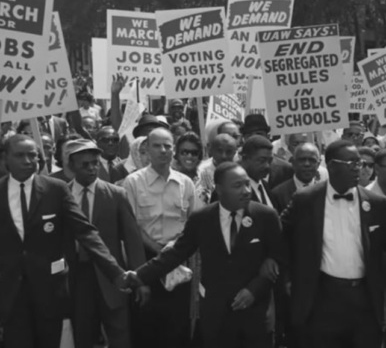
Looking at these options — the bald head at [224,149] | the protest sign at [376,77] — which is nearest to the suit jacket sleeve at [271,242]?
the bald head at [224,149]

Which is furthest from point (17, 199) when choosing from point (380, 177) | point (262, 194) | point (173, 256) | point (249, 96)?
point (249, 96)

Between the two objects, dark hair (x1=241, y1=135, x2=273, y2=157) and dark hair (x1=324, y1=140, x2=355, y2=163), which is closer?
dark hair (x1=324, y1=140, x2=355, y2=163)

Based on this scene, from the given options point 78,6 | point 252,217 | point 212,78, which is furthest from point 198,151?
point 78,6

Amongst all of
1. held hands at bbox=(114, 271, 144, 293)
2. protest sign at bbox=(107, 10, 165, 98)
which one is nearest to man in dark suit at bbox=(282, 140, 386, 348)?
held hands at bbox=(114, 271, 144, 293)

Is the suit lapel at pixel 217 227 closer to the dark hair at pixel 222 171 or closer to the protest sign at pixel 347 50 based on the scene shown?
the dark hair at pixel 222 171

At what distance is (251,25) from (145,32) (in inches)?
75.1

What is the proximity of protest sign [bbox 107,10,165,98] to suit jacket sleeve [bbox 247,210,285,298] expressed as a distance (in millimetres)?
7113

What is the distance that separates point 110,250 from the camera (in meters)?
7.57

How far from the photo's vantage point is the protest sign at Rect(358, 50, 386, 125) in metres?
13.1

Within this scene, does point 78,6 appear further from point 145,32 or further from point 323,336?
point 323,336

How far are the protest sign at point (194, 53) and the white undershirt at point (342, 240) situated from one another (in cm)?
520

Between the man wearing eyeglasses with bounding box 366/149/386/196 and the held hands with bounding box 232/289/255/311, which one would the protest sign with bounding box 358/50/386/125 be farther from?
the held hands with bounding box 232/289/255/311

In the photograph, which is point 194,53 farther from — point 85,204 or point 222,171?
point 222,171

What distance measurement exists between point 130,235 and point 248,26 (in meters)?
6.44
